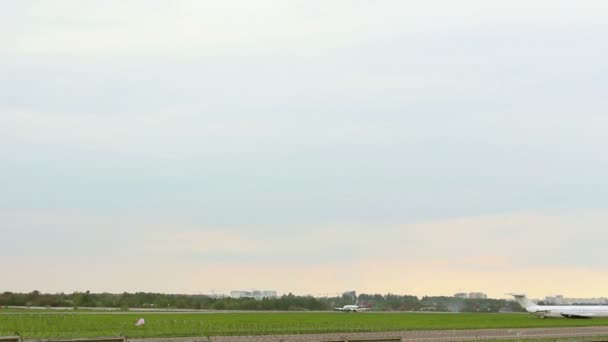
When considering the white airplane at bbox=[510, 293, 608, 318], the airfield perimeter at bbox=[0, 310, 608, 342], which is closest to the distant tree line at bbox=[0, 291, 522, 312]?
the white airplane at bbox=[510, 293, 608, 318]

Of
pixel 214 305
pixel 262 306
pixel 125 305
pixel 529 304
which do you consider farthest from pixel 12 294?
pixel 529 304

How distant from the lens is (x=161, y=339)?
150ft

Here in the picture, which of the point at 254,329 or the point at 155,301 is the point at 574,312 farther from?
the point at 155,301

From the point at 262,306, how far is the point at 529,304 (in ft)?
159

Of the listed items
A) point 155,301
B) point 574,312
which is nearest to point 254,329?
point 574,312

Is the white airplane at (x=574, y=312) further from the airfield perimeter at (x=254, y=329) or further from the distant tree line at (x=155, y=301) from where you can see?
the distant tree line at (x=155, y=301)

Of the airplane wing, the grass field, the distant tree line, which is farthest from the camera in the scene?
the distant tree line

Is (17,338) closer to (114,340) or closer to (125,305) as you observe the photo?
(114,340)

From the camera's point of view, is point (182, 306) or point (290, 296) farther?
point (290, 296)

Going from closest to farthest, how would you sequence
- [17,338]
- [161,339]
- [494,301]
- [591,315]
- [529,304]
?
[17,338] < [161,339] < [591,315] < [529,304] < [494,301]

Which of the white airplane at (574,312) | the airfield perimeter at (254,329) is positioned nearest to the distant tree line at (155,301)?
the white airplane at (574,312)

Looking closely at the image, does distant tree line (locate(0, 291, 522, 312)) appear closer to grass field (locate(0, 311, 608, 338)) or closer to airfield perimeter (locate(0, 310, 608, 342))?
grass field (locate(0, 311, 608, 338))

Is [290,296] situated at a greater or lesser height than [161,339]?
greater

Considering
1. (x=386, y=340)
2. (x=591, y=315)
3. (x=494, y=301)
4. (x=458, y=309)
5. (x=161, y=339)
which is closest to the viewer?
(x=386, y=340)
